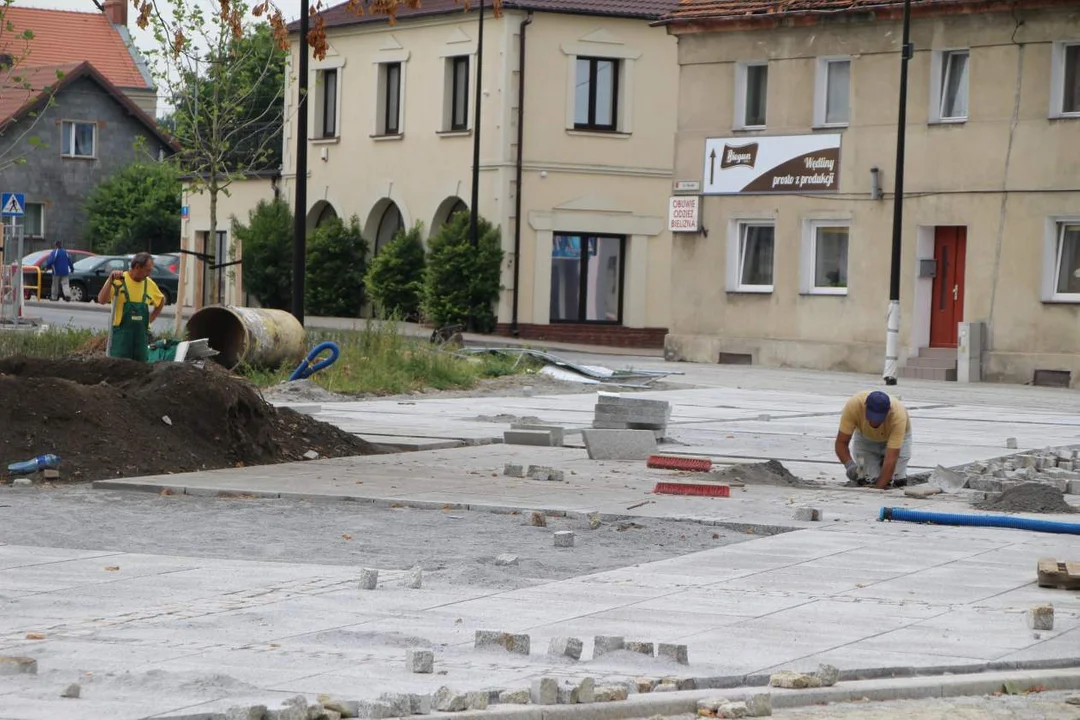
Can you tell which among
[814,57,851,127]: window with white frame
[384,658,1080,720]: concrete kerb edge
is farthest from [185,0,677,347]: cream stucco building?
[384,658,1080,720]: concrete kerb edge

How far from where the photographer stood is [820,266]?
3622cm

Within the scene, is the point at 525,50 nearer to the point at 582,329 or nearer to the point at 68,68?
the point at 582,329

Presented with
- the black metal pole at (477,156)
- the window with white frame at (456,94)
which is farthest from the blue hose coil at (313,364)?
the window with white frame at (456,94)

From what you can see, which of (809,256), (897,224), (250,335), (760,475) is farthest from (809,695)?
(809,256)

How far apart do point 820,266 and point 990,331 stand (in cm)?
421

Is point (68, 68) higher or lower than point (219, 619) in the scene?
higher

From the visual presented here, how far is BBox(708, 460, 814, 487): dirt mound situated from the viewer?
15414 millimetres

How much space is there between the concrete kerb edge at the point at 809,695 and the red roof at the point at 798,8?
2661 cm

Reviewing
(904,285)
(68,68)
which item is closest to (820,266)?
(904,285)

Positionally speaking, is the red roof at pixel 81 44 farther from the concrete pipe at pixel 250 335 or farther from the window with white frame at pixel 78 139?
the concrete pipe at pixel 250 335

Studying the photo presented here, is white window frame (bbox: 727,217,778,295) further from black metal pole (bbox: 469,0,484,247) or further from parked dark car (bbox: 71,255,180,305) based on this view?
parked dark car (bbox: 71,255,180,305)

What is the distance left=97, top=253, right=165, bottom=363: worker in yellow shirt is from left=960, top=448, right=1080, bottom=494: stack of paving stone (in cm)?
827

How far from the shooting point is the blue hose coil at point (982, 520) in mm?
12461

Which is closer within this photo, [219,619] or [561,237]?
[219,619]
